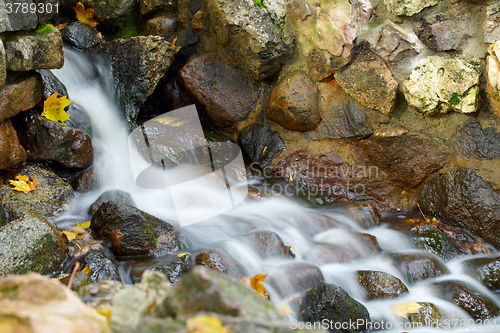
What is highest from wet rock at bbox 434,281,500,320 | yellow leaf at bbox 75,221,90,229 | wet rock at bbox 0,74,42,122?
wet rock at bbox 0,74,42,122

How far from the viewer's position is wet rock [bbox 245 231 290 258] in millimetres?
2998

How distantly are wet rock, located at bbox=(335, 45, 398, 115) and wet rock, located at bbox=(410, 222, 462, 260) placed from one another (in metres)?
1.31

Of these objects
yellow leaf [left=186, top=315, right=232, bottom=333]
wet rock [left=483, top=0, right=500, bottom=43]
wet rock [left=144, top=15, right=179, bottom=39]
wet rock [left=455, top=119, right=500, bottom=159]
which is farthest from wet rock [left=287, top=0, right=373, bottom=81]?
yellow leaf [left=186, top=315, right=232, bottom=333]

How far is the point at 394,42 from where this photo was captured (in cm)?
354

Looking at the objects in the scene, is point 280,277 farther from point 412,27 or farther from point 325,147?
point 412,27

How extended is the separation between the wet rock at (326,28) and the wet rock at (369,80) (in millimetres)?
137

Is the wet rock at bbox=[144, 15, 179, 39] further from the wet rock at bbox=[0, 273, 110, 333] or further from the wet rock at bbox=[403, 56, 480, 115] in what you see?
the wet rock at bbox=[0, 273, 110, 333]

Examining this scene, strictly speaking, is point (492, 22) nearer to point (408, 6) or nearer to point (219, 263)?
point (408, 6)

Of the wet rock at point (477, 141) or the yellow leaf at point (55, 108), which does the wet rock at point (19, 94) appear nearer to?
the yellow leaf at point (55, 108)

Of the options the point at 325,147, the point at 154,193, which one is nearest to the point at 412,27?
the point at 325,147

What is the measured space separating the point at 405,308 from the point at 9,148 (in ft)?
11.7

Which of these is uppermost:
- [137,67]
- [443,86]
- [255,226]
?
[137,67]

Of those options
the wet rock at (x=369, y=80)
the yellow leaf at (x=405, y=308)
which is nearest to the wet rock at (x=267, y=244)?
the yellow leaf at (x=405, y=308)

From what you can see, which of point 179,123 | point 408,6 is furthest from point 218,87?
point 408,6
